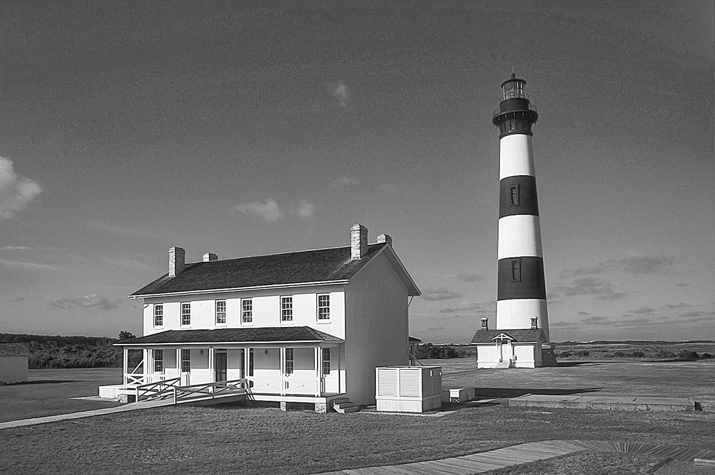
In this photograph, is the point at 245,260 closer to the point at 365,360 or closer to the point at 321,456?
the point at 365,360

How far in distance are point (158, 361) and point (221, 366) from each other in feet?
11.5

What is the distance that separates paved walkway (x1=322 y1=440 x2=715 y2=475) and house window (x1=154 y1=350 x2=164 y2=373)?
20.4m

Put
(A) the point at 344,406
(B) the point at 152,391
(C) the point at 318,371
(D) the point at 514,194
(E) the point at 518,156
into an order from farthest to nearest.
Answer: (E) the point at 518,156, (D) the point at 514,194, (B) the point at 152,391, (C) the point at 318,371, (A) the point at 344,406

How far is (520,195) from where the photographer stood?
160ft

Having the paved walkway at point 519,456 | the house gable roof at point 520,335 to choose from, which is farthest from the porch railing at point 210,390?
the house gable roof at point 520,335

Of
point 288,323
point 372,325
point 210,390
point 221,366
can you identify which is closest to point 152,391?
point 210,390

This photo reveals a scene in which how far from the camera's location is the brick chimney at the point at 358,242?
2939 cm

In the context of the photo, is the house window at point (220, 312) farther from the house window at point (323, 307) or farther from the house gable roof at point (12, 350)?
the house gable roof at point (12, 350)

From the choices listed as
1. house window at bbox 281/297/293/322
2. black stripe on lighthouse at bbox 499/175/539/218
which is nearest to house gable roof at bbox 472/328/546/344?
black stripe on lighthouse at bbox 499/175/539/218

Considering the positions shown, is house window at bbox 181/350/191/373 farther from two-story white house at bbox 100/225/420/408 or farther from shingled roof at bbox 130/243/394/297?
shingled roof at bbox 130/243/394/297

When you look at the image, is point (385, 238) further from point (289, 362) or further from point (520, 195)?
point (520, 195)

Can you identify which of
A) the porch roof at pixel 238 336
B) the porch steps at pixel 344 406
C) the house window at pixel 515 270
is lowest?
the porch steps at pixel 344 406

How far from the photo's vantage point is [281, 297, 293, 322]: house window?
29.1 metres

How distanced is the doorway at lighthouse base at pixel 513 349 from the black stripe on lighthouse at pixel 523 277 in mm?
2920
